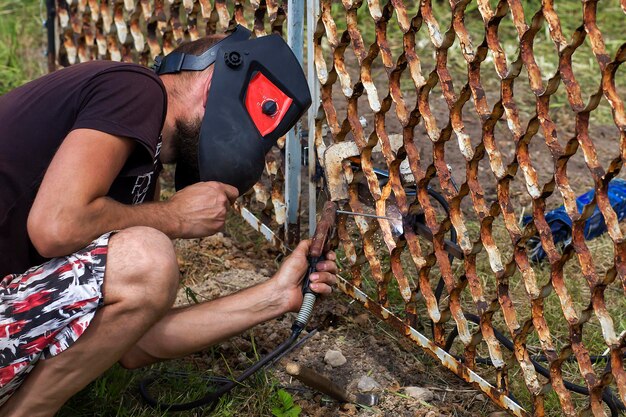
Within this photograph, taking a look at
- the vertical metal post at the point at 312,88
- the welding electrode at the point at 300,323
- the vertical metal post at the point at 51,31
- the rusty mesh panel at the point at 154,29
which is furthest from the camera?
the vertical metal post at the point at 51,31

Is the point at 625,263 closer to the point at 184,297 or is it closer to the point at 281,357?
the point at 281,357

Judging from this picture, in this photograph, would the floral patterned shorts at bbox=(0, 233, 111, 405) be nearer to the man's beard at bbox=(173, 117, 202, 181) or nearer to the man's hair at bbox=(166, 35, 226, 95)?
the man's beard at bbox=(173, 117, 202, 181)

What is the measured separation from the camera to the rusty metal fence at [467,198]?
2502 millimetres

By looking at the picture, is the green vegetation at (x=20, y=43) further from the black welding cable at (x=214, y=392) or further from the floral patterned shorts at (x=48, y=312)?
the floral patterned shorts at (x=48, y=312)

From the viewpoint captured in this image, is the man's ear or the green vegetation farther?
the green vegetation

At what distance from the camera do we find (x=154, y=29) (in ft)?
14.4

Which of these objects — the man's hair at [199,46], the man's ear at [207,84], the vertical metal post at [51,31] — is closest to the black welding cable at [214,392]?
the man's ear at [207,84]

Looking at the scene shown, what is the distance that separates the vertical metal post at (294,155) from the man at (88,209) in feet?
1.72

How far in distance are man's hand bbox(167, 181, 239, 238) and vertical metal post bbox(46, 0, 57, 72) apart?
8.59 ft

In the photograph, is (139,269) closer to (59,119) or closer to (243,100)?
(59,119)

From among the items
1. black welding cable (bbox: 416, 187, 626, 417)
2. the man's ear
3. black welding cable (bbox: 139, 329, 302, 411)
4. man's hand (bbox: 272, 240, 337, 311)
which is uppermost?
the man's ear

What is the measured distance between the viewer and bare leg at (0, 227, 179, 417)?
2570mm

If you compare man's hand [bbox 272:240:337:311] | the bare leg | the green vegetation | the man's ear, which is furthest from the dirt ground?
the green vegetation

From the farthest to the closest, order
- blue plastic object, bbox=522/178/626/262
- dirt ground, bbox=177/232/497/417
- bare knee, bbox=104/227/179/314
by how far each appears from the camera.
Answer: blue plastic object, bbox=522/178/626/262, dirt ground, bbox=177/232/497/417, bare knee, bbox=104/227/179/314
